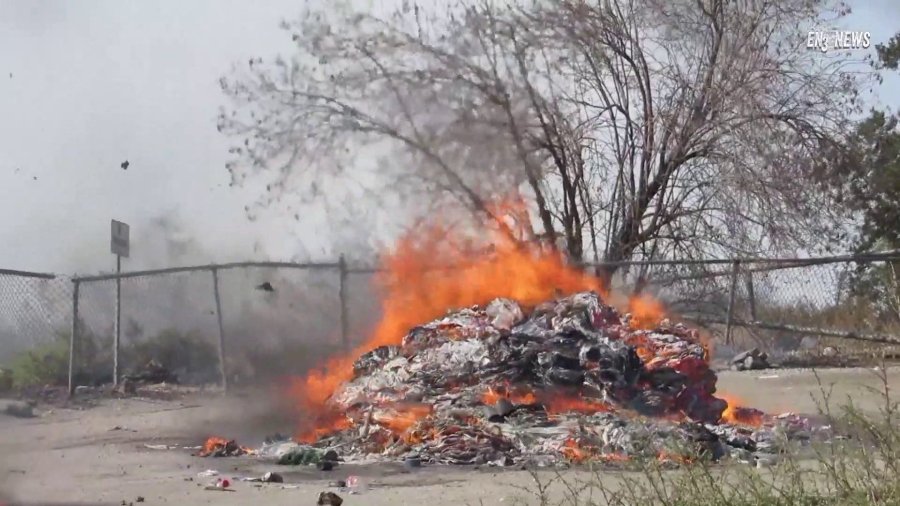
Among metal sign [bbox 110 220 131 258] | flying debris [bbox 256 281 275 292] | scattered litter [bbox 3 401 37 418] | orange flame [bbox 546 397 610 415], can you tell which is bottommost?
scattered litter [bbox 3 401 37 418]

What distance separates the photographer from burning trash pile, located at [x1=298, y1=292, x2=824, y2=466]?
882cm

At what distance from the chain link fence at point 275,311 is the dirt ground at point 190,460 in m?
0.71

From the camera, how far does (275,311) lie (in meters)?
14.2

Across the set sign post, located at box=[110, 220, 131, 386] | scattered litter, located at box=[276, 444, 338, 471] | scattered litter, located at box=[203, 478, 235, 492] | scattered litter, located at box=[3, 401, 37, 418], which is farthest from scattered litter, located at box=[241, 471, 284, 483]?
sign post, located at box=[110, 220, 131, 386]

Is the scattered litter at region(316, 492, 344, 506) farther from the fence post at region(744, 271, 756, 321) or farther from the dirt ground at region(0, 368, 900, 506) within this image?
the fence post at region(744, 271, 756, 321)

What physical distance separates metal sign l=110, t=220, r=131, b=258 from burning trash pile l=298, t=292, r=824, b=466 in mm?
3773

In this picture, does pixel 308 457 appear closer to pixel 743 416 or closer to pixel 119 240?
pixel 743 416

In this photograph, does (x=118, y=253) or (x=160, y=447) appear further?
(x=118, y=253)

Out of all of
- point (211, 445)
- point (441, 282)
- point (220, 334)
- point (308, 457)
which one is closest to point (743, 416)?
point (441, 282)

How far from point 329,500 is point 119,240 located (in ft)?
24.5

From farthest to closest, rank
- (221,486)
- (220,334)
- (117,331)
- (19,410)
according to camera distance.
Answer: (220,334), (117,331), (19,410), (221,486)

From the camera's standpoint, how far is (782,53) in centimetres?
1408

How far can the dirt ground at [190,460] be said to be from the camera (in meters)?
7.19

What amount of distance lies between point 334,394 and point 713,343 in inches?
223
